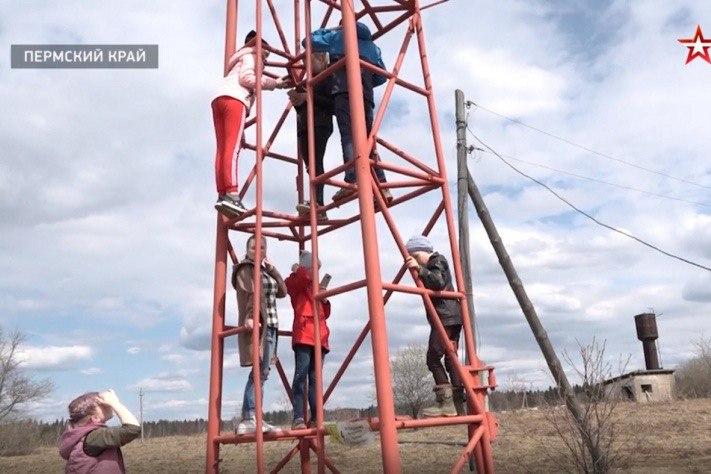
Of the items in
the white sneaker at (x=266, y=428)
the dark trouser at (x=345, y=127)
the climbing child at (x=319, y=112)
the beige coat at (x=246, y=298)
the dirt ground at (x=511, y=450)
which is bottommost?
the dirt ground at (x=511, y=450)

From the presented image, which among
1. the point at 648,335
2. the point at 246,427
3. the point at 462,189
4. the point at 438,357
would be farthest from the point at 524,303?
the point at 648,335

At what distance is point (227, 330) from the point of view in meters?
6.47

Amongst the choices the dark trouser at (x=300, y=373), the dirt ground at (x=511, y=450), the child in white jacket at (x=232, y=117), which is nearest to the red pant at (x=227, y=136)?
the child in white jacket at (x=232, y=117)

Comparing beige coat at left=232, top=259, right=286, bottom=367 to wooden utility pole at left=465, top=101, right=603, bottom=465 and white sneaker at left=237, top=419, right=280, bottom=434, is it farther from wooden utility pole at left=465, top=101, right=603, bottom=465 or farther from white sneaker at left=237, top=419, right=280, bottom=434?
wooden utility pole at left=465, top=101, right=603, bottom=465

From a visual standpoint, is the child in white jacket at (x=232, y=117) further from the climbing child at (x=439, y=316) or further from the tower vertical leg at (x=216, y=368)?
the climbing child at (x=439, y=316)

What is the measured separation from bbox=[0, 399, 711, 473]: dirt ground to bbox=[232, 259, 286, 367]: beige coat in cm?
534

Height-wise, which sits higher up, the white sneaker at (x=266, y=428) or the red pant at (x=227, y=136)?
the red pant at (x=227, y=136)

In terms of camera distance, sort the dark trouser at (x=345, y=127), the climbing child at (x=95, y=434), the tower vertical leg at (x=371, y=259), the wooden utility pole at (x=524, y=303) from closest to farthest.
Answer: the climbing child at (x=95, y=434) < the tower vertical leg at (x=371, y=259) < the dark trouser at (x=345, y=127) < the wooden utility pole at (x=524, y=303)

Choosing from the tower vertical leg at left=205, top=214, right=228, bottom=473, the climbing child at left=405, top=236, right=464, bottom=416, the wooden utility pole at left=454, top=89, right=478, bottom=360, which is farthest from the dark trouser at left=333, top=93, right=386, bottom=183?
the wooden utility pole at left=454, top=89, right=478, bottom=360

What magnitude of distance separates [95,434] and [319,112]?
401 centimetres

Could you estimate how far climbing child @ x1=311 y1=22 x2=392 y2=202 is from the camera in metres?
6.25

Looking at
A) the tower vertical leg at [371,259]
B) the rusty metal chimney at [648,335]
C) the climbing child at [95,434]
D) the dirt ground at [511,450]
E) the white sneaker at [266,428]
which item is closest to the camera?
the climbing child at [95,434]

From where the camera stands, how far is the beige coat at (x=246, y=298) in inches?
240

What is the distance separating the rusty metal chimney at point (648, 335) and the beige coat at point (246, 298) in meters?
22.9
